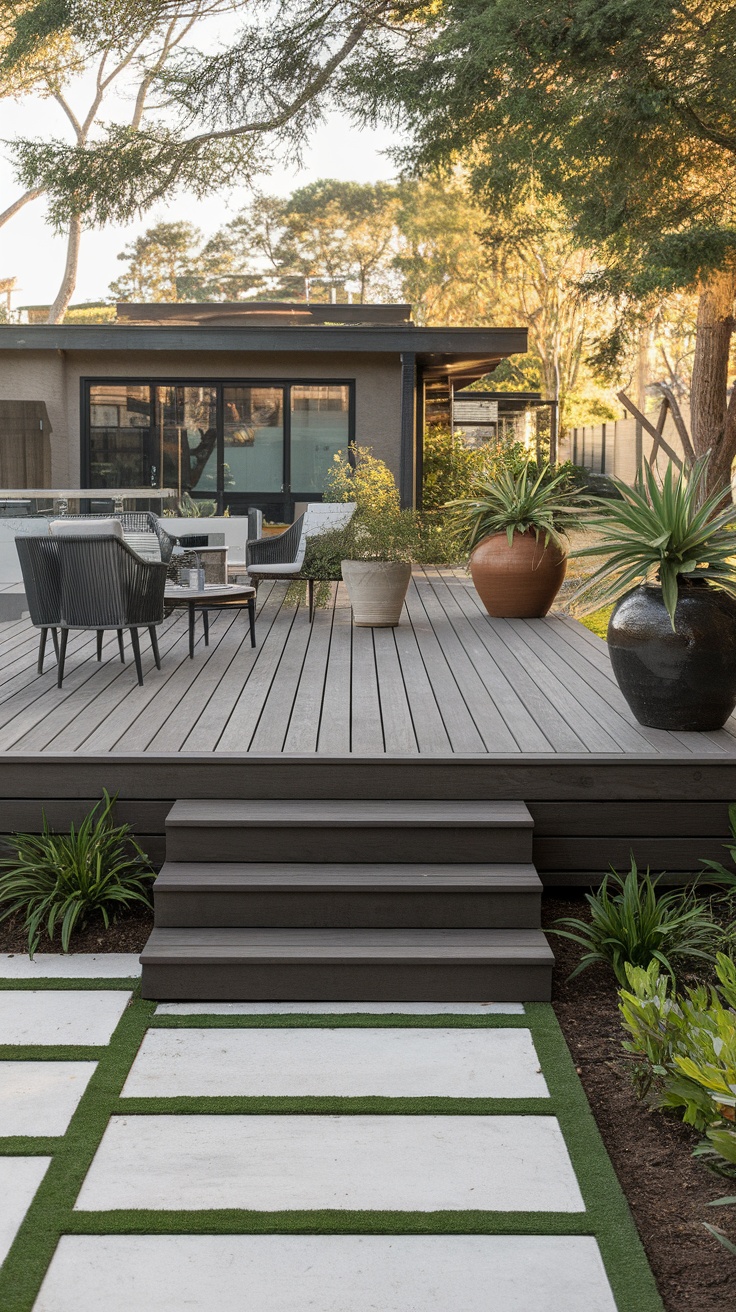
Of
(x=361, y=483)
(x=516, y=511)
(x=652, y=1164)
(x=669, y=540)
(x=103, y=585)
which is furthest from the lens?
(x=361, y=483)

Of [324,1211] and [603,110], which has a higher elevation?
[603,110]

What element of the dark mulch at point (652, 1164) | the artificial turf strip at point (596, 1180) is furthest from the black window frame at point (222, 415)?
the artificial turf strip at point (596, 1180)

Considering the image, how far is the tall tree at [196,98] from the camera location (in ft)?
38.7

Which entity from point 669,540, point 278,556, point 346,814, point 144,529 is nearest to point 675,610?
point 669,540

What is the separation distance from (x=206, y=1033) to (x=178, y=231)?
37477 millimetres

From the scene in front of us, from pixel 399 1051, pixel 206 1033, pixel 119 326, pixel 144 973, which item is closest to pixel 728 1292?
pixel 399 1051

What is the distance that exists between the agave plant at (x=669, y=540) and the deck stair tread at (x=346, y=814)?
3.55ft

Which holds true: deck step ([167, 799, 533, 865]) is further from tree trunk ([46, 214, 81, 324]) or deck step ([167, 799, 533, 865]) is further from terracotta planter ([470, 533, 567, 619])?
tree trunk ([46, 214, 81, 324])

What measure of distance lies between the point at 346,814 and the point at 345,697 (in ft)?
4.55

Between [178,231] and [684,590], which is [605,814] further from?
[178,231]

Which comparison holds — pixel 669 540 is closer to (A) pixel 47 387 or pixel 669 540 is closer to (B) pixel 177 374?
(B) pixel 177 374

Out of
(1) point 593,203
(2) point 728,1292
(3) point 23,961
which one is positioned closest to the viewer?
(2) point 728,1292

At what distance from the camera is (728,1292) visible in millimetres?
2244

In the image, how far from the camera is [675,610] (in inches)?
174
